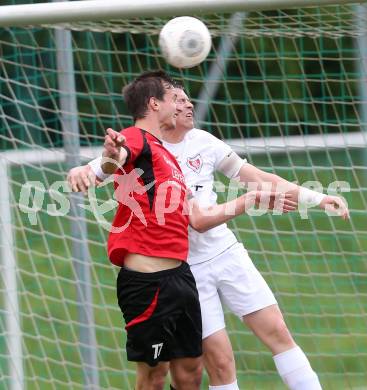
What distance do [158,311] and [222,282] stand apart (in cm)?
51

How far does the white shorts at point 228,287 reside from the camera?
15.0 ft


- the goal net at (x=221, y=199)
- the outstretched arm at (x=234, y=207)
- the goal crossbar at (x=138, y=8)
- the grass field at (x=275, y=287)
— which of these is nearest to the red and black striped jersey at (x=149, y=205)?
the outstretched arm at (x=234, y=207)

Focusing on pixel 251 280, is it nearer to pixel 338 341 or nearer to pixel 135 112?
pixel 135 112

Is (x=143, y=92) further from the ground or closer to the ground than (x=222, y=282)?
further from the ground

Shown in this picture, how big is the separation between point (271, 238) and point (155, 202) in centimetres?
204

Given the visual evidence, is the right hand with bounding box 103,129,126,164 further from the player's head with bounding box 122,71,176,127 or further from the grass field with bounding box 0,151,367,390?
the grass field with bounding box 0,151,367,390

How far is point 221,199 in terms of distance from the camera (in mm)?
6098

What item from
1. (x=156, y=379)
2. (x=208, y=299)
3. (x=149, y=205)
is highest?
(x=149, y=205)

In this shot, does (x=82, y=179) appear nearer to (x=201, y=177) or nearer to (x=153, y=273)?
(x=153, y=273)

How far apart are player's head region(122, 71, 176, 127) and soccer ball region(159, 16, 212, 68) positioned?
0.39 feet

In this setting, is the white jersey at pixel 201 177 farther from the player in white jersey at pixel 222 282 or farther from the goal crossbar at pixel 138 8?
the goal crossbar at pixel 138 8

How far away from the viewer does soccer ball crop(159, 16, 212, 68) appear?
434cm

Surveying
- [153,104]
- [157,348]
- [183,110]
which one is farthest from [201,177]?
[157,348]

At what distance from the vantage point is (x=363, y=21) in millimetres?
5109
